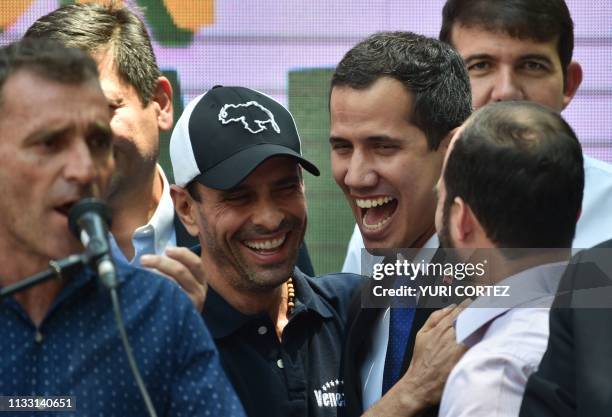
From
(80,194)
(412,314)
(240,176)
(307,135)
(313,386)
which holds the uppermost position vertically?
(80,194)

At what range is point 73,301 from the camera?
266 cm

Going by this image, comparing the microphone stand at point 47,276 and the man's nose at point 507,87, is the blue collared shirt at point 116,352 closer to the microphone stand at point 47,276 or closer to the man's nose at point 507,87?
the microphone stand at point 47,276

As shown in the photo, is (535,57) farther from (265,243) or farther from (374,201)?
(265,243)

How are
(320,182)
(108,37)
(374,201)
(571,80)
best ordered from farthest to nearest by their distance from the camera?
(320,182) < (571,80) < (108,37) < (374,201)

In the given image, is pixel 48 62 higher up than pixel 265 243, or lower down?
higher up

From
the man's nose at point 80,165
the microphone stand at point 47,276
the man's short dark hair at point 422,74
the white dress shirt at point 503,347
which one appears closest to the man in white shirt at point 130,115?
the man's short dark hair at point 422,74

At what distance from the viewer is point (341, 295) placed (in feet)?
12.0

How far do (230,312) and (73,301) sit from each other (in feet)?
2.59

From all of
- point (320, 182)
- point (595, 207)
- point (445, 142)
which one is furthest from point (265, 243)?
point (320, 182)

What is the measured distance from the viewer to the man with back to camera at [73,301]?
254 centimetres

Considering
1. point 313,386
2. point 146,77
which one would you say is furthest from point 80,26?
point 313,386

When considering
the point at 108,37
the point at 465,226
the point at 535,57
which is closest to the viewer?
the point at 465,226

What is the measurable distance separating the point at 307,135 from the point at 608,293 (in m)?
3.31

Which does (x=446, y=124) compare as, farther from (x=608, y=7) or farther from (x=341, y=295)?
(x=608, y=7)
